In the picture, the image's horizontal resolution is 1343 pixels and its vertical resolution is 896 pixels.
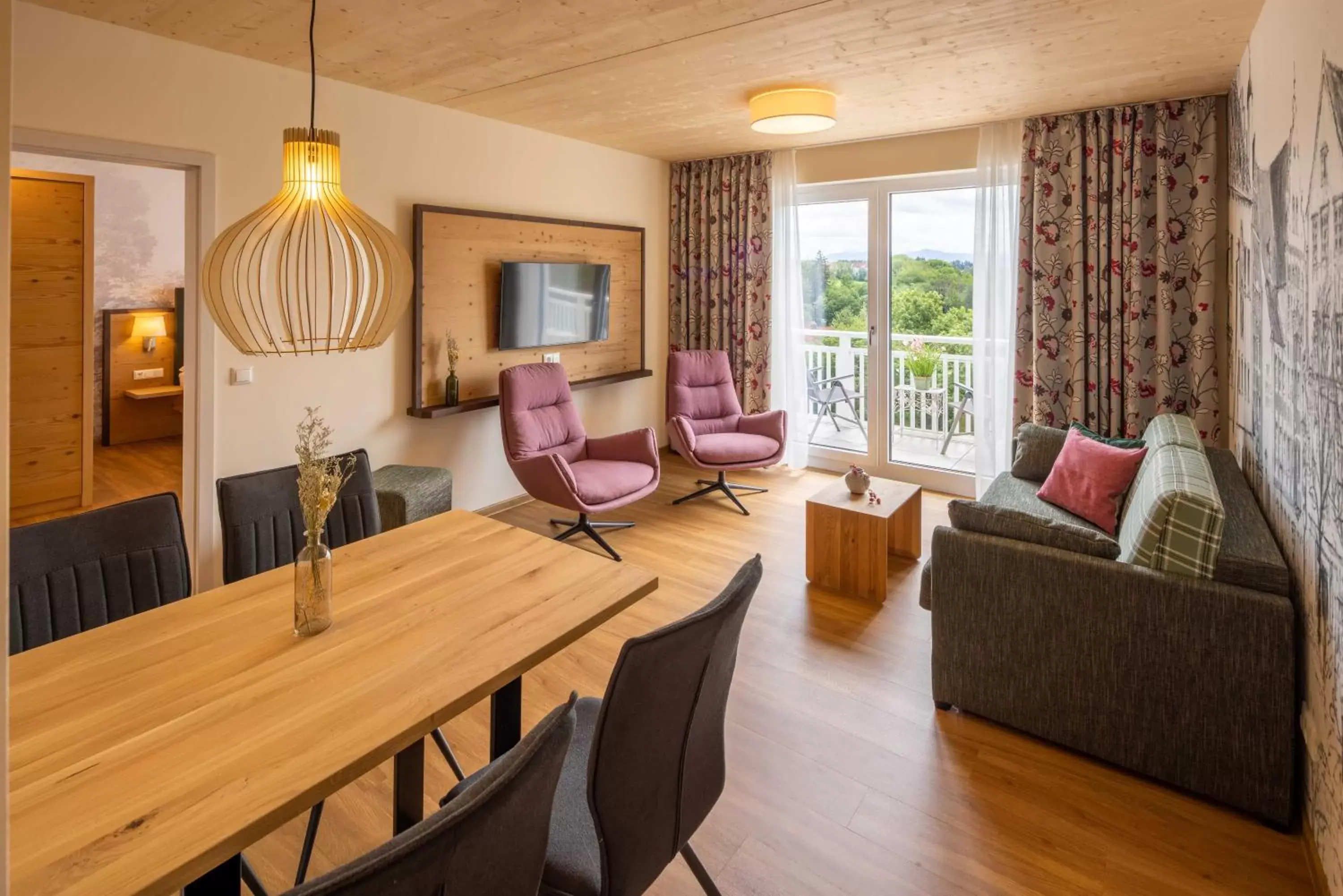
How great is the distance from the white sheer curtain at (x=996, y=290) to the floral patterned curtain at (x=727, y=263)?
1.61 meters

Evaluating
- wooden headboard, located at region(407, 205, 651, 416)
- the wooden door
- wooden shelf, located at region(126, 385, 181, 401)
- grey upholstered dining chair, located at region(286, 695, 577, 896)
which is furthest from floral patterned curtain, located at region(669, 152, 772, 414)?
grey upholstered dining chair, located at region(286, 695, 577, 896)

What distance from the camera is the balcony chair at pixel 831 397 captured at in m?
5.85

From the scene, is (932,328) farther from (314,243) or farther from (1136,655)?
(314,243)

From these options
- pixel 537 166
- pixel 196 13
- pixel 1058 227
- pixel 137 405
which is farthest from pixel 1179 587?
pixel 137 405

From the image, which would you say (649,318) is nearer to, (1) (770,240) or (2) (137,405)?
(1) (770,240)

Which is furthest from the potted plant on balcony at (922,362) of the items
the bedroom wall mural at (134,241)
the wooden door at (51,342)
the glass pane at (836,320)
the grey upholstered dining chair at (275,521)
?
the bedroom wall mural at (134,241)

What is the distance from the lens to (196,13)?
2.82 meters

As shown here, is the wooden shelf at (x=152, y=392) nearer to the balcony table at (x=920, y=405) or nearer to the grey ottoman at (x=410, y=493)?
the grey ottoman at (x=410, y=493)

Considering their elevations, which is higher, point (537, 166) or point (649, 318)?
point (537, 166)

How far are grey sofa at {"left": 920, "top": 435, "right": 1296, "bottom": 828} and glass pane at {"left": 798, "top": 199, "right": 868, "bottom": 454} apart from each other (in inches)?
132

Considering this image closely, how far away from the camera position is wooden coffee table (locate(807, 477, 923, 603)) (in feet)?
11.5

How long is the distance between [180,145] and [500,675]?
3.05m

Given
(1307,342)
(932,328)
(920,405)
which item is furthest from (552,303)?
(1307,342)

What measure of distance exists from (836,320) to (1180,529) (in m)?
3.89
